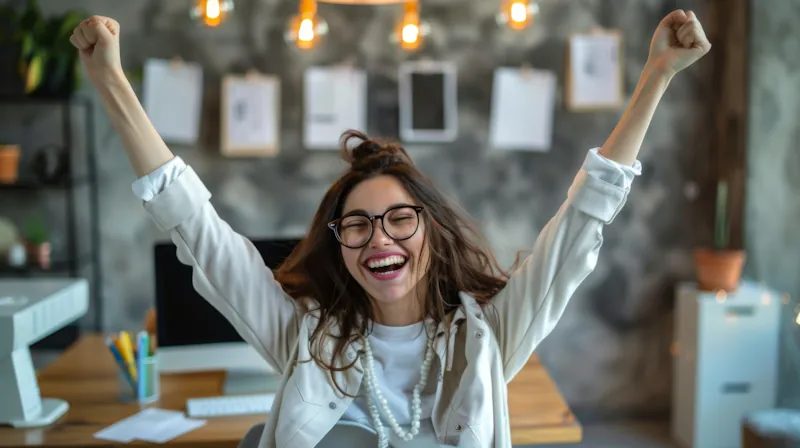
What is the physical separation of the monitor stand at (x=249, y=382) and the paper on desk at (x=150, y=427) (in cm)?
20

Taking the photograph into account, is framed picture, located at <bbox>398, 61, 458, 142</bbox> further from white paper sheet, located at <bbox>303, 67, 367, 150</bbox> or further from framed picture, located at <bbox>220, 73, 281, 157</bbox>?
framed picture, located at <bbox>220, 73, 281, 157</bbox>

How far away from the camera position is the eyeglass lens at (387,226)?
138cm

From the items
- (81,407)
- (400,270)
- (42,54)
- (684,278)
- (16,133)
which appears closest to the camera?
(400,270)

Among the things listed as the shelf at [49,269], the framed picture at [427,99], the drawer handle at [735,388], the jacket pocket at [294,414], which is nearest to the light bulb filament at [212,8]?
the jacket pocket at [294,414]

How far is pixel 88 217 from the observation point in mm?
3324

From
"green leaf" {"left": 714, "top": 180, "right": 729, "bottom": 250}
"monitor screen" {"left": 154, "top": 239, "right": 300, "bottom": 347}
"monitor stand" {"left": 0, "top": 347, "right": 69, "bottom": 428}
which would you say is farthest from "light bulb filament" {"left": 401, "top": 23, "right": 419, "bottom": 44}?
"green leaf" {"left": 714, "top": 180, "right": 729, "bottom": 250}

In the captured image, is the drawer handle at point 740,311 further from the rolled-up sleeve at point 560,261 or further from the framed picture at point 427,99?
the rolled-up sleeve at point 560,261

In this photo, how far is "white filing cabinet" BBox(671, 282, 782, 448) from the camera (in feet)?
10.3

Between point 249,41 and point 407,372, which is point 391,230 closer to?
point 407,372

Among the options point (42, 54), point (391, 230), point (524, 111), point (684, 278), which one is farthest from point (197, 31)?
point (684, 278)

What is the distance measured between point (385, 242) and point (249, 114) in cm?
209

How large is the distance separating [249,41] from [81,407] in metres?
1.89

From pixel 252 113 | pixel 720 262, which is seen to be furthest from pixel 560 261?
pixel 252 113

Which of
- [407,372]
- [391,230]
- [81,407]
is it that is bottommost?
[81,407]
